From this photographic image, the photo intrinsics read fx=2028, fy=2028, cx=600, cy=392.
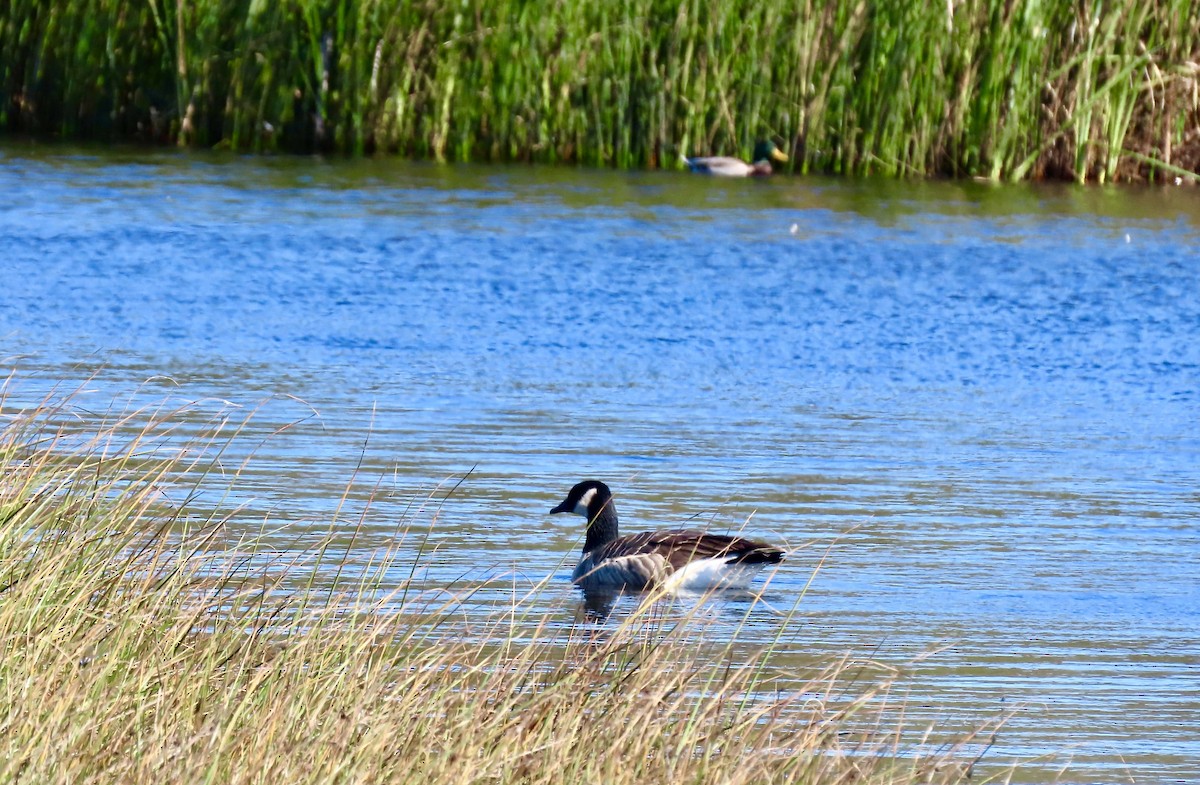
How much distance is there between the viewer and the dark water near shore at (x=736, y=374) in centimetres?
666

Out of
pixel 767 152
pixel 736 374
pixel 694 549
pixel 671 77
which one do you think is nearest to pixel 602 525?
pixel 694 549

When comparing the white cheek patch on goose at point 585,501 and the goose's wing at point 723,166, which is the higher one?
the goose's wing at point 723,166

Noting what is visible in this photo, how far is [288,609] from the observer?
5578 mm

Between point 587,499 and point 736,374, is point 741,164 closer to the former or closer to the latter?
point 736,374

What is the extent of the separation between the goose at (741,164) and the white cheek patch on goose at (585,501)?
1304 centimetres

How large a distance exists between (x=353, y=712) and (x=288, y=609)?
1.63 meters

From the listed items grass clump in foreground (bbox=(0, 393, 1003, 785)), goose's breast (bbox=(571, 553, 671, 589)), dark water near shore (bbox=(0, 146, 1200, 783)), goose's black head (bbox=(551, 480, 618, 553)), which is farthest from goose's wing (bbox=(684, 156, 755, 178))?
grass clump in foreground (bbox=(0, 393, 1003, 785))

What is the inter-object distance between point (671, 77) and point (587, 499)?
13525 millimetres

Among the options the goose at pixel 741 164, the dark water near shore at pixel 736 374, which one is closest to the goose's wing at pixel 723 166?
the goose at pixel 741 164

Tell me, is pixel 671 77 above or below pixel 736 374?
above

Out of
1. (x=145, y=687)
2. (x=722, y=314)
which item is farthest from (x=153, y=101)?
(x=145, y=687)

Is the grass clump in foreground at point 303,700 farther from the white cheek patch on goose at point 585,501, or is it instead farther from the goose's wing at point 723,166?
the goose's wing at point 723,166

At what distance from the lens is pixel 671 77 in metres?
20.5

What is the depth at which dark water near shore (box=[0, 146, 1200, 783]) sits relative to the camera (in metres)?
6.66
